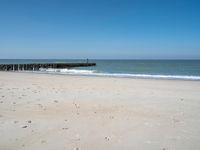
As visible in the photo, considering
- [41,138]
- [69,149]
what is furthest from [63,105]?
[69,149]

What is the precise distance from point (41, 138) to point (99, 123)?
4.98 ft

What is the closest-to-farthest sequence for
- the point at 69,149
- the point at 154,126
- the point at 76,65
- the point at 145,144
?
the point at 69,149
the point at 145,144
the point at 154,126
the point at 76,65

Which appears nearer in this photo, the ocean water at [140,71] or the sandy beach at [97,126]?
the sandy beach at [97,126]

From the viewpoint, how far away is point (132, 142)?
4.21 metres

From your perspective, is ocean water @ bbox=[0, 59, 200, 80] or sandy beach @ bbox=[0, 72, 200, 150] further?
ocean water @ bbox=[0, 59, 200, 80]

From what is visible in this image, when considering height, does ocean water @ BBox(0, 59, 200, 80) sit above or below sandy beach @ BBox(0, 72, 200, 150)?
below

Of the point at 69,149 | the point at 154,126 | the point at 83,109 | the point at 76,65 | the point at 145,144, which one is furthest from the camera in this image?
the point at 76,65

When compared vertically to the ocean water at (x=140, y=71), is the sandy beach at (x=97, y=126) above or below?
above

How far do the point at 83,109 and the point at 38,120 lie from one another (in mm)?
1645

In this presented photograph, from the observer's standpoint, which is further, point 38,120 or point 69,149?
point 38,120

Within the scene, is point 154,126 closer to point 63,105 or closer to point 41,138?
point 41,138

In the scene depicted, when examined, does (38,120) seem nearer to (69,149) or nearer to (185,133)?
(69,149)

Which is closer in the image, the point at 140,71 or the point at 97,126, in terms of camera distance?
the point at 97,126

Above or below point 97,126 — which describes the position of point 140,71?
below
